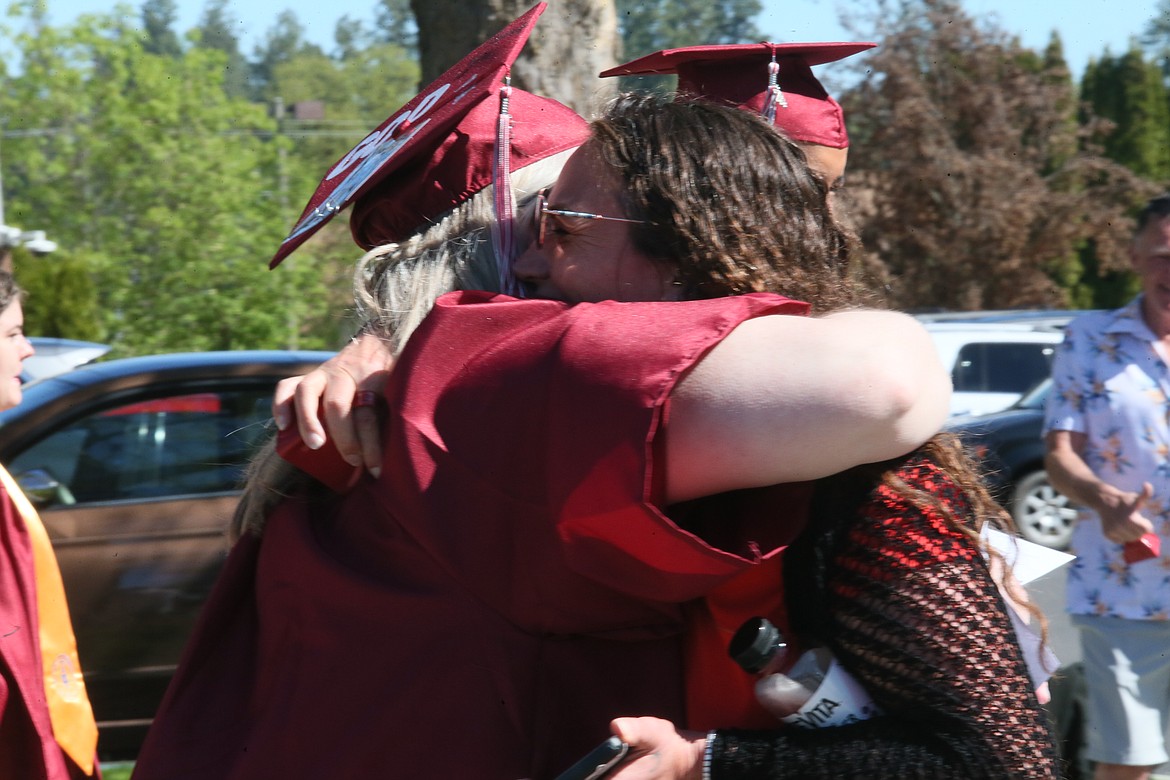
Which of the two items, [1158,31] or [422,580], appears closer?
[422,580]

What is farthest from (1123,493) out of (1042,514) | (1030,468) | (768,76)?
(1042,514)

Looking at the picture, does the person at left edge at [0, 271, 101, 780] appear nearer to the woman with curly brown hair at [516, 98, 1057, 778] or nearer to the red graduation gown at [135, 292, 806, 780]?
the red graduation gown at [135, 292, 806, 780]

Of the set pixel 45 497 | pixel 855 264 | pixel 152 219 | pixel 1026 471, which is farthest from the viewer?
pixel 152 219

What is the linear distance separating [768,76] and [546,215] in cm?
111

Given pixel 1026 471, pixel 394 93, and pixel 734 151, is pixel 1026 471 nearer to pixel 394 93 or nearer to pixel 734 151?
pixel 734 151

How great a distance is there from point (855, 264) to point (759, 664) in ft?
1.77

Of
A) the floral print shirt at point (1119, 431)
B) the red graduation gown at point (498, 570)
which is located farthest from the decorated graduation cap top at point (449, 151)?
the floral print shirt at point (1119, 431)

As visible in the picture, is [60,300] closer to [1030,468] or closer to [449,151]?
[1030,468]

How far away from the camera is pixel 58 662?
90.0 inches

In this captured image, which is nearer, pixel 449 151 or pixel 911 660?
pixel 911 660

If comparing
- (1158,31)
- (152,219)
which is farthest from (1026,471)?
(1158,31)

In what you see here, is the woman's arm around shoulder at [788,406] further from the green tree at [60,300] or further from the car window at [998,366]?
the green tree at [60,300]

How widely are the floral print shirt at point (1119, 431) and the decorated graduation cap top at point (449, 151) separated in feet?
8.43

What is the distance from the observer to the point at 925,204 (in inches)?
725
